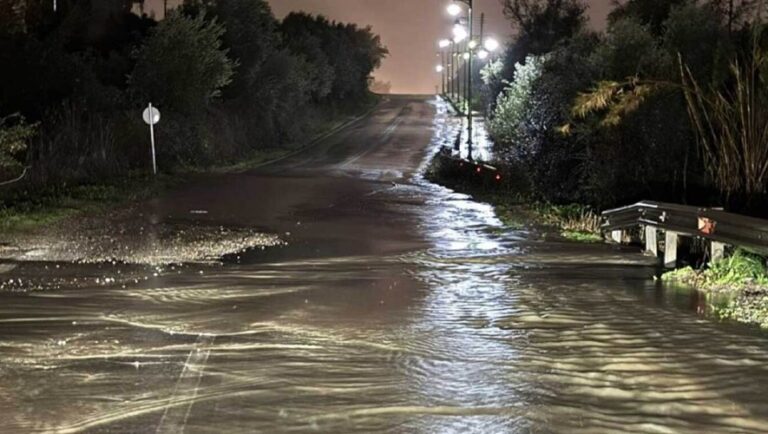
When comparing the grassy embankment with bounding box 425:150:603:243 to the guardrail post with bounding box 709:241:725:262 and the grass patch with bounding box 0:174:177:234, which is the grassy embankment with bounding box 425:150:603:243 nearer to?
the guardrail post with bounding box 709:241:725:262

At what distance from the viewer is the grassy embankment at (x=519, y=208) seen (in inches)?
623

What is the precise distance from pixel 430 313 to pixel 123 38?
43408 mm

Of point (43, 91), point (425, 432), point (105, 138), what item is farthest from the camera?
point (43, 91)

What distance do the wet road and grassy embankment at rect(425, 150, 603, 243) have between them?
2129 mm

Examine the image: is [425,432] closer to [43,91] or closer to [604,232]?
[604,232]

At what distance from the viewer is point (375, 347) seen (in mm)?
7383

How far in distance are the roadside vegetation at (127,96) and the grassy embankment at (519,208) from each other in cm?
982

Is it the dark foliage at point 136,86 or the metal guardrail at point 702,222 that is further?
the dark foliage at point 136,86

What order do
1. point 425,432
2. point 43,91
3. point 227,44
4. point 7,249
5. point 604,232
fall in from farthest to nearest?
1. point 227,44
2. point 43,91
3. point 604,232
4. point 7,249
5. point 425,432

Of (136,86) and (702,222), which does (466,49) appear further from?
(702,222)

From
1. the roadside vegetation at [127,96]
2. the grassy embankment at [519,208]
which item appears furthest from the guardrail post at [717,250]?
the roadside vegetation at [127,96]

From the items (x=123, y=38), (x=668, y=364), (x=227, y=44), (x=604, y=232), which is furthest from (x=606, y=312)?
(x=123, y=38)

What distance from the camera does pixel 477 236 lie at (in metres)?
15.4

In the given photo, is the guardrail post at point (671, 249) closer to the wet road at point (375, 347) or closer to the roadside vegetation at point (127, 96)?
the wet road at point (375, 347)
